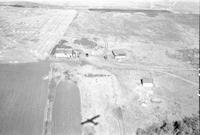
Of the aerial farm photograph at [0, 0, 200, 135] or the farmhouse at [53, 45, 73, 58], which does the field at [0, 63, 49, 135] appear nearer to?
the aerial farm photograph at [0, 0, 200, 135]

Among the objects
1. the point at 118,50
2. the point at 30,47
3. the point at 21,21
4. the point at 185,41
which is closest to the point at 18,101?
the point at 30,47

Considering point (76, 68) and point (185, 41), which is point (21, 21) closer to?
point (76, 68)

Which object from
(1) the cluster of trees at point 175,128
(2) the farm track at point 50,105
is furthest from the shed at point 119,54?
(1) the cluster of trees at point 175,128

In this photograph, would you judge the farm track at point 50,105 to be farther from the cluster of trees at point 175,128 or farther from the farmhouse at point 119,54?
the farmhouse at point 119,54

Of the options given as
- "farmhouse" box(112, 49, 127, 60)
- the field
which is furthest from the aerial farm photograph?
"farmhouse" box(112, 49, 127, 60)

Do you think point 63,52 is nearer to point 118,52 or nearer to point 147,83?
point 118,52

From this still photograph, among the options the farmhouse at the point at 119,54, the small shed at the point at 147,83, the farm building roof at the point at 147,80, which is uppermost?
the farmhouse at the point at 119,54

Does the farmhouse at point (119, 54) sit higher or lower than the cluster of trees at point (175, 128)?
higher
